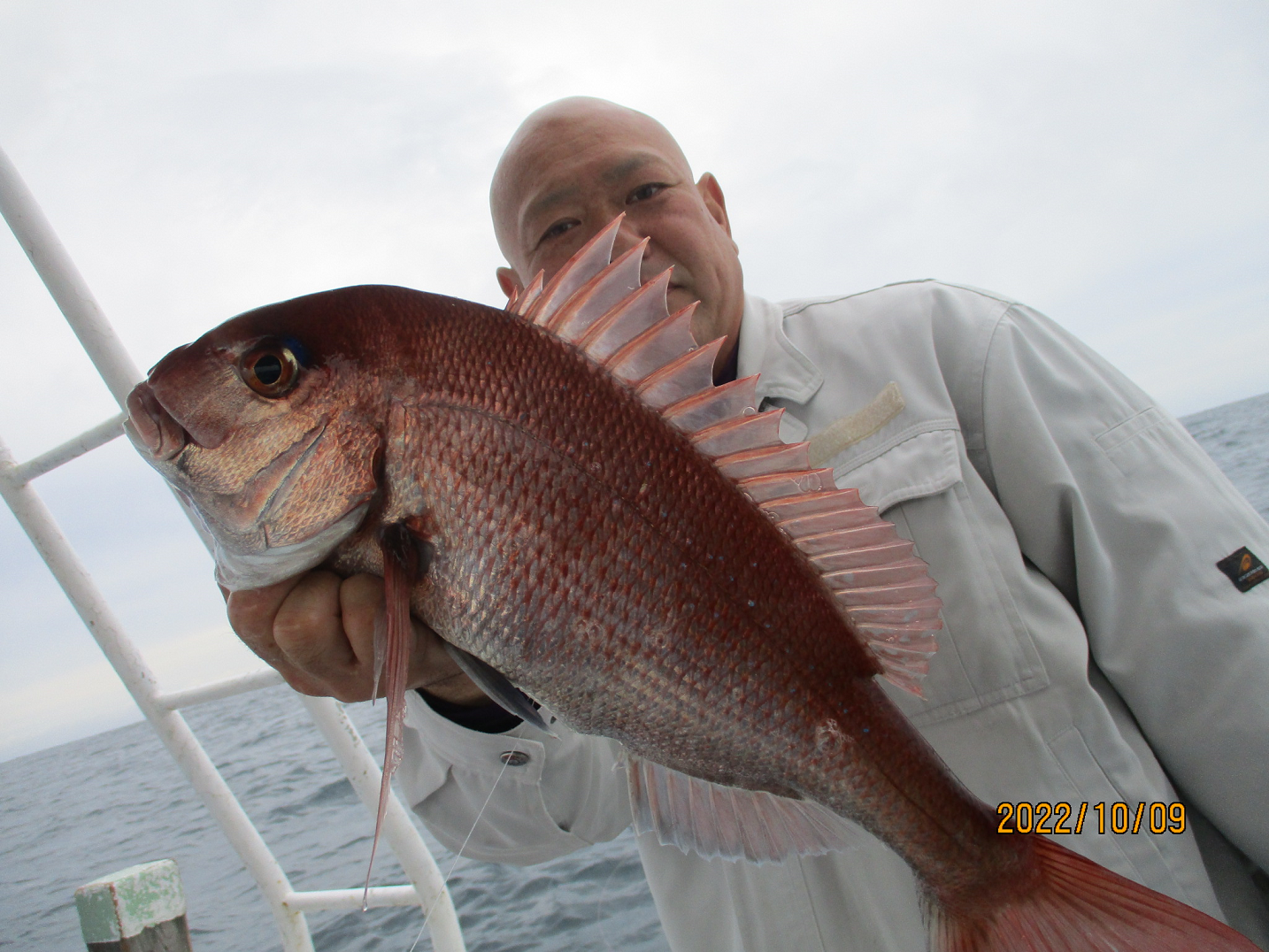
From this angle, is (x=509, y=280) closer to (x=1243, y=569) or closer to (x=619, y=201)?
(x=619, y=201)

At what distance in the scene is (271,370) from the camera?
3.27 feet

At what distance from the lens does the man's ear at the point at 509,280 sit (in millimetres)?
2297

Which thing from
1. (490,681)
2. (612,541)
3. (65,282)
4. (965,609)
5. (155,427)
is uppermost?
(65,282)

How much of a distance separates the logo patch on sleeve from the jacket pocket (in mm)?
379

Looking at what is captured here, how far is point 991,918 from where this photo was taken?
1.02 metres

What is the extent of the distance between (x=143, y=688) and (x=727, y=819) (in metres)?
2.18

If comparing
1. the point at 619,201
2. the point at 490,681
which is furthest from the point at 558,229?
the point at 490,681

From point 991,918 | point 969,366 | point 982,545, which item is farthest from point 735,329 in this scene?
point 991,918

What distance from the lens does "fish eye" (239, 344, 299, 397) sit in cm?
99

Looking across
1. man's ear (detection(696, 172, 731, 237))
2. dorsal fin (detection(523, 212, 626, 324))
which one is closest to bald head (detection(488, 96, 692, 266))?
man's ear (detection(696, 172, 731, 237))

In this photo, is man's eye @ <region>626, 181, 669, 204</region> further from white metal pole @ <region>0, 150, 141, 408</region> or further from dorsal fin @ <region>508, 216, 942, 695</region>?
white metal pole @ <region>0, 150, 141, 408</region>

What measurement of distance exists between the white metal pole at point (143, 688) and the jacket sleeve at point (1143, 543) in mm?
2495

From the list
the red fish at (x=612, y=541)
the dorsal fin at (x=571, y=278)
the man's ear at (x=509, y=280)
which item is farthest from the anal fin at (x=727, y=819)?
the man's ear at (x=509, y=280)

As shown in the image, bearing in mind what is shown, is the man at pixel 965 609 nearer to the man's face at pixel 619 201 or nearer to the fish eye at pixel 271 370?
the man's face at pixel 619 201
